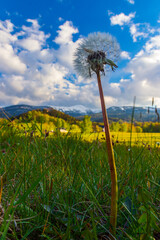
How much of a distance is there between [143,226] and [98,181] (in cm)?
86

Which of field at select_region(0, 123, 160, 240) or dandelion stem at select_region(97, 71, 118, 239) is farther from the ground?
dandelion stem at select_region(97, 71, 118, 239)

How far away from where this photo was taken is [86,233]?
3.39 ft

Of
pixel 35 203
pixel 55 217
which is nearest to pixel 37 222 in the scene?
pixel 55 217

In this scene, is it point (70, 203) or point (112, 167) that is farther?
point (70, 203)

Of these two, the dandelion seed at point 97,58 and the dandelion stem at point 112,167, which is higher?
the dandelion seed at point 97,58

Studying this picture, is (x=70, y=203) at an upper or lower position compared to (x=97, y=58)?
lower

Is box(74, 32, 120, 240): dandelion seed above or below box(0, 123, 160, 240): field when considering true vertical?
above

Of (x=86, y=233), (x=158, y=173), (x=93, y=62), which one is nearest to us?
(x=86, y=233)

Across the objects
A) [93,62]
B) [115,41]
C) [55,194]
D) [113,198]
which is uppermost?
[115,41]

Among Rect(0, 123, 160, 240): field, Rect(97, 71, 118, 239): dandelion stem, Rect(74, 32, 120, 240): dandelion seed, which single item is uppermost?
Rect(74, 32, 120, 240): dandelion seed

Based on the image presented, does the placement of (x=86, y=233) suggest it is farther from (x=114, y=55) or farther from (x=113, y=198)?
(x=114, y=55)

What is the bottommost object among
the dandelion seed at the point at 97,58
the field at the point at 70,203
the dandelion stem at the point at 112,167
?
the field at the point at 70,203

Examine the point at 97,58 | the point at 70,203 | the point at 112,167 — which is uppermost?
the point at 97,58

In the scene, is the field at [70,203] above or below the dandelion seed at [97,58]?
below
